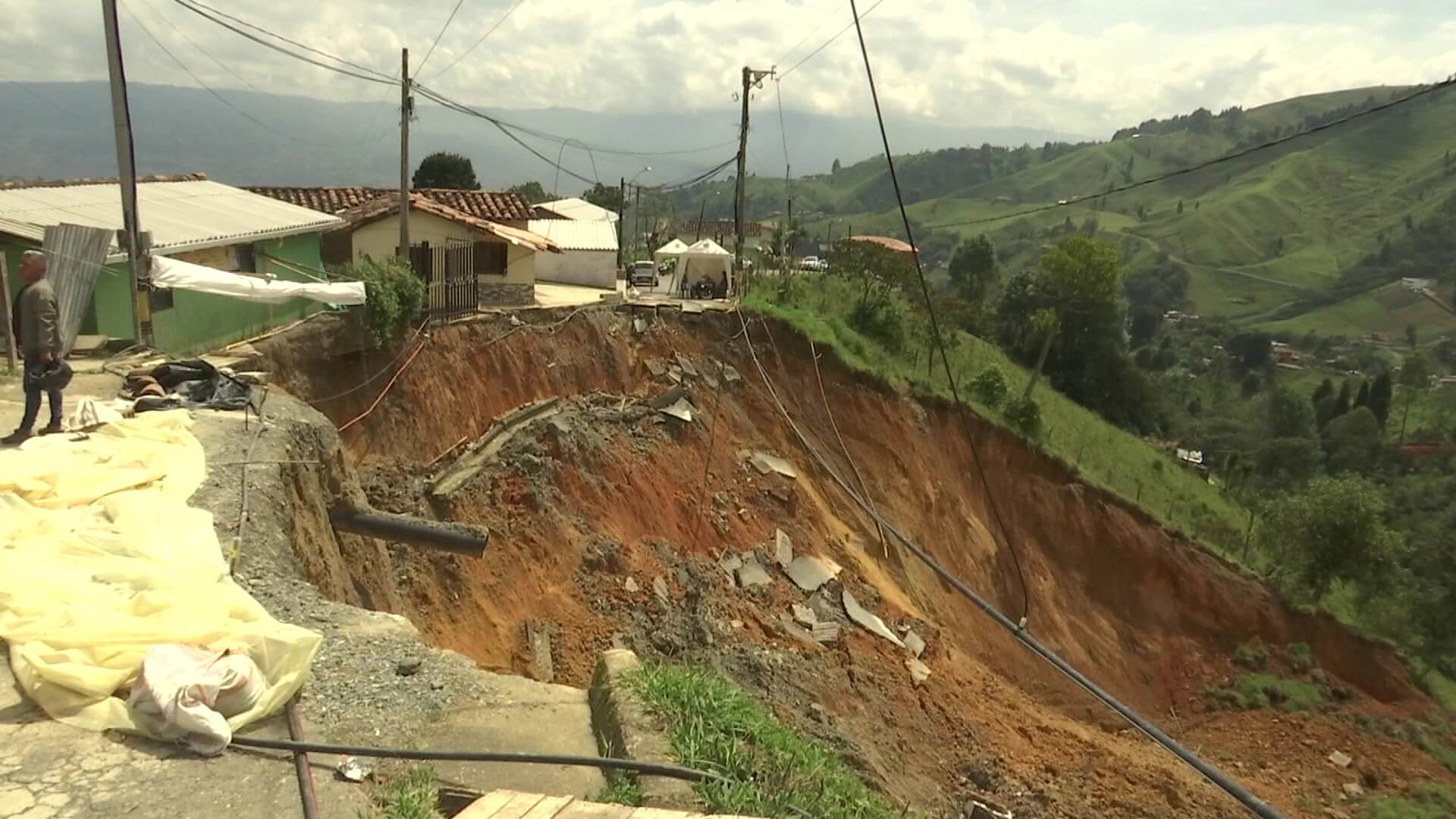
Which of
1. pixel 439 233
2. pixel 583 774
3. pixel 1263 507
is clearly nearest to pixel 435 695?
Answer: pixel 583 774

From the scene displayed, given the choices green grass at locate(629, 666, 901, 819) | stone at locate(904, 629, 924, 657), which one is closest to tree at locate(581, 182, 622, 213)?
stone at locate(904, 629, 924, 657)

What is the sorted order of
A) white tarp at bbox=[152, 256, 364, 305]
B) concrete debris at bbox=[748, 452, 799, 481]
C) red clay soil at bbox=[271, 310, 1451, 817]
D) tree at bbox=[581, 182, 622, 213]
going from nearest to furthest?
white tarp at bbox=[152, 256, 364, 305], red clay soil at bbox=[271, 310, 1451, 817], concrete debris at bbox=[748, 452, 799, 481], tree at bbox=[581, 182, 622, 213]

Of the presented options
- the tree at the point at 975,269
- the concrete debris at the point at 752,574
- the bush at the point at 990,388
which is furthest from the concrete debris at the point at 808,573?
the tree at the point at 975,269

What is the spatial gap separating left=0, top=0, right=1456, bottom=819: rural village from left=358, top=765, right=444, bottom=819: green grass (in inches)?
1.1

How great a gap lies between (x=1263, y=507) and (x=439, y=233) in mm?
25618

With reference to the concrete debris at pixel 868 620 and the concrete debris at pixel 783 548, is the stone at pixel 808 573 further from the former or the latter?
the concrete debris at pixel 868 620

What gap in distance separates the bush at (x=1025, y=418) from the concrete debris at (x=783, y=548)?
896 centimetres

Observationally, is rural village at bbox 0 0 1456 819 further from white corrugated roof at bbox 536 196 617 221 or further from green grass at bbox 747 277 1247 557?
white corrugated roof at bbox 536 196 617 221

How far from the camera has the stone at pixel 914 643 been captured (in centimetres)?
1717

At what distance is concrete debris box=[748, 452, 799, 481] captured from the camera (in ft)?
65.2

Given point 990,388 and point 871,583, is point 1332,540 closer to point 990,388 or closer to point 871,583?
point 990,388

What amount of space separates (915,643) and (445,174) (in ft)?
122

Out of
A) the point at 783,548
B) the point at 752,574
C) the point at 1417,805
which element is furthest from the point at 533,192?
the point at 1417,805

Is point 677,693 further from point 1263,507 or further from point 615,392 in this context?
point 1263,507
